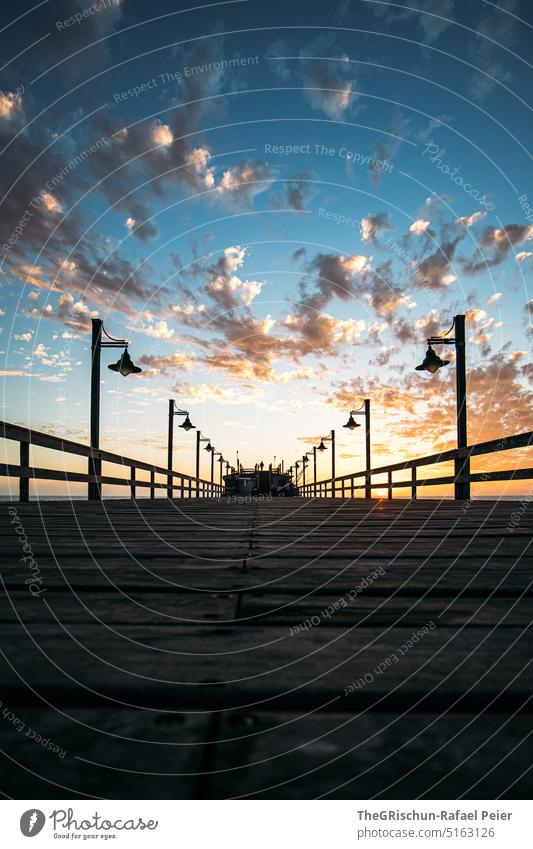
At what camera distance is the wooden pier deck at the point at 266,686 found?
71cm

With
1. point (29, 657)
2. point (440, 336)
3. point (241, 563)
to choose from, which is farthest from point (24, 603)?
point (440, 336)

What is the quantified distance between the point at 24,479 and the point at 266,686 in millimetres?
6913

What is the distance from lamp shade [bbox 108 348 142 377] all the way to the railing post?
528 cm

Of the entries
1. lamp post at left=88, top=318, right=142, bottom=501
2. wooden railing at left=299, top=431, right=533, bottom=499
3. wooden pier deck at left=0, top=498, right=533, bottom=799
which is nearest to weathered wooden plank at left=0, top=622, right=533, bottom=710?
wooden pier deck at left=0, top=498, right=533, bottom=799

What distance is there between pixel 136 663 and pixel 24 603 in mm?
795

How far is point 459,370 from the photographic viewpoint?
11.3m

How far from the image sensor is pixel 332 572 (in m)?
2.42

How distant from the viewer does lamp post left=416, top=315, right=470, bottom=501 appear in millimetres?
9899

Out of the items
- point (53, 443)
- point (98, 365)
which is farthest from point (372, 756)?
point (98, 365)

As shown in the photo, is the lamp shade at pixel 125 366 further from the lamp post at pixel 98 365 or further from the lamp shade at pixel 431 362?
the lamp shade at pixel 431 362

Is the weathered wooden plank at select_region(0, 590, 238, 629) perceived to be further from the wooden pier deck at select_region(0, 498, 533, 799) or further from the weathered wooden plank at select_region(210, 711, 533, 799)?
the weathered wooden plank at select_region(210, 711, 533, 799)

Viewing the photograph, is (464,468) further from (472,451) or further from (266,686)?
(266,686)

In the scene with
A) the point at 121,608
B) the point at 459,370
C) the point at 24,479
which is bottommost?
the point at 121,608
